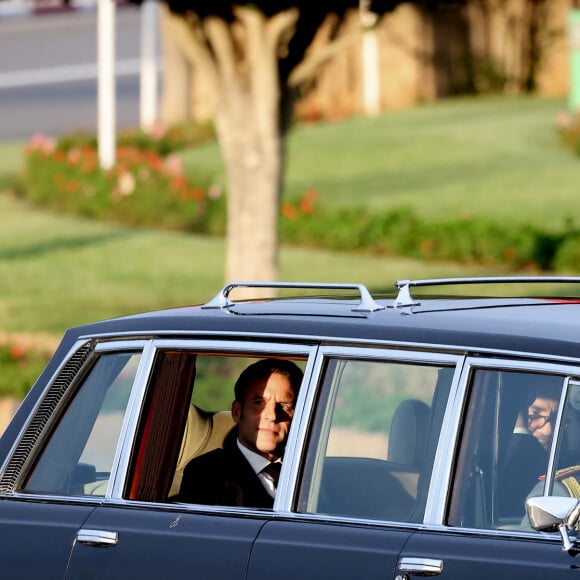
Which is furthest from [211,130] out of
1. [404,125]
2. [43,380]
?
[43,380]

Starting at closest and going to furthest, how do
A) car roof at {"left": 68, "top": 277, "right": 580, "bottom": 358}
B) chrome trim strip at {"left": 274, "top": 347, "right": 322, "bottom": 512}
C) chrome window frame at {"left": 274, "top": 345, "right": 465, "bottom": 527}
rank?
car roof at {"left": 68, "top": 277, "right": 580, "bottom": 358}, chrome window frame at {"left": 274, "top": 345, "right": 465, "bottom": 527}, chrome trim strip at {"left": 274, "top": 347, "right": 322, "bottom": 512}

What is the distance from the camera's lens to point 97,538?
492cm

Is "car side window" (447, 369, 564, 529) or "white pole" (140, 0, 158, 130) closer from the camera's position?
"car side window" (447, 369, 564, 529)

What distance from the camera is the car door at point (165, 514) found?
15.4 ft

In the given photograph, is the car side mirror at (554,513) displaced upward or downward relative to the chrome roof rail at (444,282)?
downward

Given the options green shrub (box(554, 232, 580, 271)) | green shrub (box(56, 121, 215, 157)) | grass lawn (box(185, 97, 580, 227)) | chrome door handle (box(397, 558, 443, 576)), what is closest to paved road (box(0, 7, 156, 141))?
green shrub (box(56, 121, 215, 157))

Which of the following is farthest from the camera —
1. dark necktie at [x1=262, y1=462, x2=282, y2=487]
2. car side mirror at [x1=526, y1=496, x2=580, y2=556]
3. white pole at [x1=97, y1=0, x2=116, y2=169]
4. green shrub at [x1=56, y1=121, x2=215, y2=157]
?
green shrub at [x1=56, y1=121, x2=215, y2=157]

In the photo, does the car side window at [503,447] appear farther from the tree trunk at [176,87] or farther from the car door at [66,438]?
the tree trunk at [176,87]

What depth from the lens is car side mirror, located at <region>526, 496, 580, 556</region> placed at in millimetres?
3955

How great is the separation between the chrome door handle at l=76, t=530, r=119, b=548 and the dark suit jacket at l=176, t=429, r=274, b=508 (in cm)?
25

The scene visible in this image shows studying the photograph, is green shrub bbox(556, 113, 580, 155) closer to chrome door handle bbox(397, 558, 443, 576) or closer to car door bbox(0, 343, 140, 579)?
car door bbox(0, 343, 140, 579)

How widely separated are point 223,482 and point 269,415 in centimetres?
25

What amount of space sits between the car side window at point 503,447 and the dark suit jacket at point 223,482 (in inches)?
27.9

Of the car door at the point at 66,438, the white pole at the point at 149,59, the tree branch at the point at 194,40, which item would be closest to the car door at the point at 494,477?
the car door at the point at 66,438
